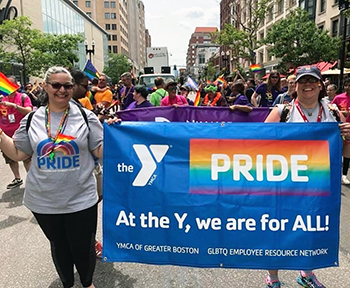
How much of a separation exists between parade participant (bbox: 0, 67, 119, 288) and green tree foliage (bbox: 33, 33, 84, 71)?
22.6 meters

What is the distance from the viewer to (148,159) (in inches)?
101

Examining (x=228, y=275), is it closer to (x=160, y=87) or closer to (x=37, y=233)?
(x=37, y=233)

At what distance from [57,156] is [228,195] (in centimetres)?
130

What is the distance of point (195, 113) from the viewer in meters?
4.81

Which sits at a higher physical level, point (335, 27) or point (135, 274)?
point (335, 27)

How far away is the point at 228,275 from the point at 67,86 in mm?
2298

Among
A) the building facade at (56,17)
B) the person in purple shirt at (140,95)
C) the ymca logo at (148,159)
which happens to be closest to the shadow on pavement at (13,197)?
the person in purple shirt at (140,95)

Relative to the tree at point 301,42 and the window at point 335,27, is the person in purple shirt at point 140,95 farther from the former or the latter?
the window at point 335,27

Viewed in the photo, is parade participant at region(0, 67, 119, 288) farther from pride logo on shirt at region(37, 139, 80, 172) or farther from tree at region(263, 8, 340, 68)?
tree at region(263, 8, 340, 68)

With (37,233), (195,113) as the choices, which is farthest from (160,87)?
(37,233)

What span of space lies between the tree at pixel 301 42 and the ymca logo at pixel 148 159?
2426 cm

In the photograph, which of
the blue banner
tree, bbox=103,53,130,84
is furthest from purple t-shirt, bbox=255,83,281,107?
tree, bbox=103,53,130,84

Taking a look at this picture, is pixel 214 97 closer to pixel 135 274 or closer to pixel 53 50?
pixel 135 274

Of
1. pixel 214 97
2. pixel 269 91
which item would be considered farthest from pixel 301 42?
pixel 269 91
